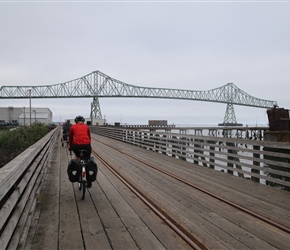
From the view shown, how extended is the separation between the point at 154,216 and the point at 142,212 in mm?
305

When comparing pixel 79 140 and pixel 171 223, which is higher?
pixel 79 140

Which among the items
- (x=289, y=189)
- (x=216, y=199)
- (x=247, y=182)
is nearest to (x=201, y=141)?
(x=247, y=182)

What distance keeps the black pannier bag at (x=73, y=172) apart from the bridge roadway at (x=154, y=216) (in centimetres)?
43

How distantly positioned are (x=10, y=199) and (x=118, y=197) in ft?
11.6

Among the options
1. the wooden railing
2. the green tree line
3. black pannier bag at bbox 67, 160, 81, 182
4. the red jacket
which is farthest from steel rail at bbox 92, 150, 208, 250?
the green tree line

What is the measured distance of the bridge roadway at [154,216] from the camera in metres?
4.40

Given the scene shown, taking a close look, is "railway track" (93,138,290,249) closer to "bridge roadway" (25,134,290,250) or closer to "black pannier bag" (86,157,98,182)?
"bridge roadway" (25,134,290,250)

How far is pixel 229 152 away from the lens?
10383mm

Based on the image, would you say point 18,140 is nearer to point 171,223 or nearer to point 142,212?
point 142,212

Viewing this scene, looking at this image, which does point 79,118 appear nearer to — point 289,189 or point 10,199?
point 10,199

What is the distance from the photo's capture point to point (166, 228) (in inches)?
195

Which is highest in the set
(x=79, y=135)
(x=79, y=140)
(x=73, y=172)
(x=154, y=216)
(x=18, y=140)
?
(x=79, y=135)

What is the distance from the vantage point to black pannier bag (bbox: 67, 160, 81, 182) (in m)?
6.66

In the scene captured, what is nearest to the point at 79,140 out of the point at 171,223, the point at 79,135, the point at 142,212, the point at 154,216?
the point at 79,135
